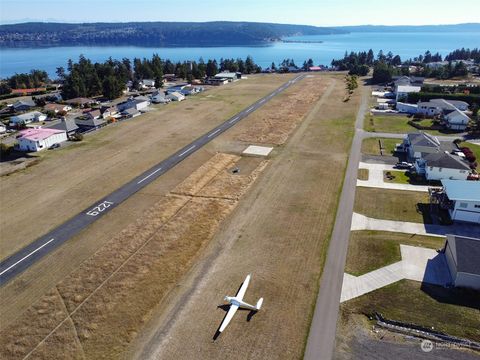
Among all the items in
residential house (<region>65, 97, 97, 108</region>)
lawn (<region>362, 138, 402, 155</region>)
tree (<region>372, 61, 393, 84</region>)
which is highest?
tree (<region>372, 61, 393, 84</region>)

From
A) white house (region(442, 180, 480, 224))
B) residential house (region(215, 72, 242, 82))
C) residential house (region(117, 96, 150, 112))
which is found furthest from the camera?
residential house (region(215, 72, 242, 82))

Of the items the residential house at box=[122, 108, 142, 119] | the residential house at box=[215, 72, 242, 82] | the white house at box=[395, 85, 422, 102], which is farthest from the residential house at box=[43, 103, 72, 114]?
the white house at box=[395, 85, 422, 102]

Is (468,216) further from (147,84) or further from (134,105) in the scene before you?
(147,84)

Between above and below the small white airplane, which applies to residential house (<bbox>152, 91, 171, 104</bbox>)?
above

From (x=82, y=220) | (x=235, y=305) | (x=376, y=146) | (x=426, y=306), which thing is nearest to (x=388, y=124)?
(x=376, y=146)

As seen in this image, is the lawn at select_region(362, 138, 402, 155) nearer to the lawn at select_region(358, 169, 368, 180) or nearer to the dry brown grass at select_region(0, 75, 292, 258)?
the lawn at select_region(358, 169, 368, 180)

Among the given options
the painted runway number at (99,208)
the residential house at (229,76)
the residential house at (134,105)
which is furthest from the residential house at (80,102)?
the painted runway number at (99,208)

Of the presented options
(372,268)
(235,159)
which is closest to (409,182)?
(372,268)
